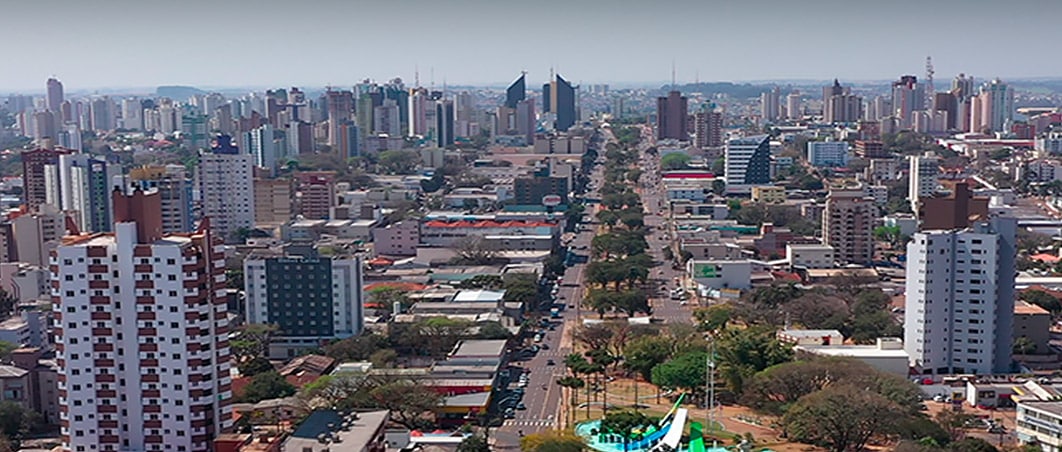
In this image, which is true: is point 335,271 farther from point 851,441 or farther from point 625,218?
point 625,218

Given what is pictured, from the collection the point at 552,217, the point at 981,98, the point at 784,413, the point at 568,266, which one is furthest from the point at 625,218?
the point at 981,98

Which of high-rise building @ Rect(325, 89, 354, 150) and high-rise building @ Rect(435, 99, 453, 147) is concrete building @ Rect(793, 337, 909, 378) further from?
high-rise building @ Rect(325, 89, 354, 150)

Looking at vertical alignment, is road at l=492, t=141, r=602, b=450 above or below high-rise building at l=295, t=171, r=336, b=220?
below

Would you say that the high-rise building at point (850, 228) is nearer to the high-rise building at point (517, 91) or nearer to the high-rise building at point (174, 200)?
the high-rise building at point (174, 200)

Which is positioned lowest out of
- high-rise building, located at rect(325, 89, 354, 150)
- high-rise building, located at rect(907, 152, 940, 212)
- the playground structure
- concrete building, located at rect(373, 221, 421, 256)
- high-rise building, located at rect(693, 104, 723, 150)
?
the playground structure

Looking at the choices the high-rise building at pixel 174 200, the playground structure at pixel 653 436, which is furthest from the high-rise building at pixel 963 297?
the high-rise building at pixel 174 200

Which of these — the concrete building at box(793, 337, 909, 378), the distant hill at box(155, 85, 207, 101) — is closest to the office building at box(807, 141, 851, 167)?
the concrete building at box(793, 337, 909, 378)

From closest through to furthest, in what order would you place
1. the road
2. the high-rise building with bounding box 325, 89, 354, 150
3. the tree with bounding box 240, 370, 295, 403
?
1. the road
2. the tree with bounding box 240, 370, 295, 403
3. the high-rise building with bounding box 325, 89, 354, 150
